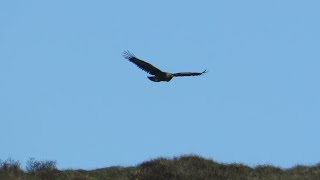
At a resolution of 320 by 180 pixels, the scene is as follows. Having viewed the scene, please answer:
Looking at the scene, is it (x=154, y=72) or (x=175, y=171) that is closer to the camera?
(x=154, y=72)

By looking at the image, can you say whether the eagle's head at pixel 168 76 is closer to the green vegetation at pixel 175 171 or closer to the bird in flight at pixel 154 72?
the bird in flight at pixel 154 72

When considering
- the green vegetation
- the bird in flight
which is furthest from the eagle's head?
the green vegetation

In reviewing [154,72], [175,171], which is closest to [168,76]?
[154,72]

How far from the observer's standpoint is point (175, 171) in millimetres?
30609

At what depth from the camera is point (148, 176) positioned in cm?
3011

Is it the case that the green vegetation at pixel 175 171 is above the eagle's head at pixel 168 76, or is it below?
below

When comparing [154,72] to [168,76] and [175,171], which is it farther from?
[175,171]

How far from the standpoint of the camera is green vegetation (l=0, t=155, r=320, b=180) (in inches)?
1155

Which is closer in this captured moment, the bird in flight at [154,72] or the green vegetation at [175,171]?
the bird in flight at [154,72]

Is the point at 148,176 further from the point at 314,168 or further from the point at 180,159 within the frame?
the point at 314,168

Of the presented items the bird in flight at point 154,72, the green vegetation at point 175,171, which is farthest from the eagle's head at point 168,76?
the green vegetation at point 175,171

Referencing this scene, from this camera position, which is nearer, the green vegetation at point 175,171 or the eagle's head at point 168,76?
the eagle's head at point 168,76

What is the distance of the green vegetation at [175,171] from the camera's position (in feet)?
96.3

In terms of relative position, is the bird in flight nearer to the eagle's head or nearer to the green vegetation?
the eagle's head
